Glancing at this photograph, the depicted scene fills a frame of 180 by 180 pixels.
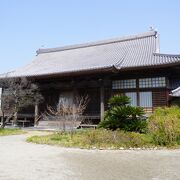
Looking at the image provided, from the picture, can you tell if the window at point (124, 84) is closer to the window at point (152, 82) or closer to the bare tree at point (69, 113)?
the window at point (152, 82)

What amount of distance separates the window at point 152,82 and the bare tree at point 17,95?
8326 mm

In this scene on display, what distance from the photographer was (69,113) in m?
16.2

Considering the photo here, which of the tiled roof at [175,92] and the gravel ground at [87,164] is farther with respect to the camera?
the tiled roof at [175,92]

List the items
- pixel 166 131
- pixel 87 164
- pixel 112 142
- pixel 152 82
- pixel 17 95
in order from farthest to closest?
pixel 17 95 < pixel 152 82 < pixel 112 142 < pixel 166 131 < pixel 87 164

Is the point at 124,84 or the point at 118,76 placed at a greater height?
the point at 118,76

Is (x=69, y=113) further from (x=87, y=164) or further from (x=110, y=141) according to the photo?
(x=87, y=164)

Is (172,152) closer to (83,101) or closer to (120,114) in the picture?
(120,114)

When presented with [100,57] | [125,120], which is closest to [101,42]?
[100,57]

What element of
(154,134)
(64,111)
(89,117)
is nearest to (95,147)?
(154,134)

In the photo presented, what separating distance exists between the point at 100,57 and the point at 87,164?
53.9ft

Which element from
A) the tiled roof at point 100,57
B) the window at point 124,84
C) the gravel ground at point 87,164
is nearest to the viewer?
the gravel ground at point 87,164

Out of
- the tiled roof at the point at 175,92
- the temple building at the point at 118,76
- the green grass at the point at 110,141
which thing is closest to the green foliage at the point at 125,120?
the green grass at the point at 110,141

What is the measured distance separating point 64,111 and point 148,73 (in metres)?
6.87

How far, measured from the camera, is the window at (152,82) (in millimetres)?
18000
